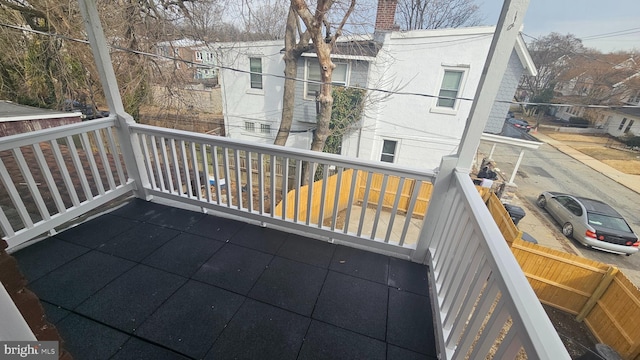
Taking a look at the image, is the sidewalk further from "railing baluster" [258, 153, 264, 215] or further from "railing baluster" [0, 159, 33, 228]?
"railing baluster" [0, 159, 33, 228]

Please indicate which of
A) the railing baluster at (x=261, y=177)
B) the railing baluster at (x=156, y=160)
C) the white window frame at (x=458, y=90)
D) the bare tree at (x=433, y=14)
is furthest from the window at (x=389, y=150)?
the railing baluster at (x=156, y=160)

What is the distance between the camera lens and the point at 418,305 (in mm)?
1691

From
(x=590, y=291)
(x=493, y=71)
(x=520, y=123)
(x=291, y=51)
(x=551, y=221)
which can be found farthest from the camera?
(x=551, y=221)

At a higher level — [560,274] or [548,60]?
→ [548,60]

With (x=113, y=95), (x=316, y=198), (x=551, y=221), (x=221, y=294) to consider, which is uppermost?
(x=113, y=95)

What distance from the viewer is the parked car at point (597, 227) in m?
5.52

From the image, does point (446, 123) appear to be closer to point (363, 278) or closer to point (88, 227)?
point (363, 278)

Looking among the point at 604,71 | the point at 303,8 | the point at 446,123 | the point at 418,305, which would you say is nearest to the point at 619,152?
the point at 446,123

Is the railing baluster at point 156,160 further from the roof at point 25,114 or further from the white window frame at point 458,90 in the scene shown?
the white window frame at point 458,90

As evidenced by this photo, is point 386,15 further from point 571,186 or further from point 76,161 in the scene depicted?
point 571,186

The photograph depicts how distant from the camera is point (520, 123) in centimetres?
643

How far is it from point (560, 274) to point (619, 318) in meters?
0.72

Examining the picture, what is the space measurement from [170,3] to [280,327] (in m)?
6.96

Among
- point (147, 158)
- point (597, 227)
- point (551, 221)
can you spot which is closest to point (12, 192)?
point (147, 158)
